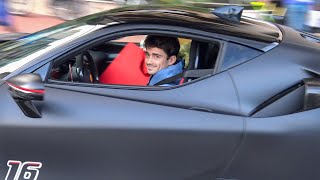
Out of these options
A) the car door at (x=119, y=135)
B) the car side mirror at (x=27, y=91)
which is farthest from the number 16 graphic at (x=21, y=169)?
the car side mirror at (x=27, y=91)

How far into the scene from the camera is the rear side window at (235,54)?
2.84 meters

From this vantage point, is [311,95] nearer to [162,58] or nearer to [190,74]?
[190,74]

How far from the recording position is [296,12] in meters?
7.73

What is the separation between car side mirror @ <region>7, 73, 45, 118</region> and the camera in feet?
8.56

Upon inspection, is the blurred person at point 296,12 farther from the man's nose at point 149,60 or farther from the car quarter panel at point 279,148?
the car quarter panel at point 279,148

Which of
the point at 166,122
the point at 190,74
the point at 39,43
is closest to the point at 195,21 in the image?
the point at 190,74

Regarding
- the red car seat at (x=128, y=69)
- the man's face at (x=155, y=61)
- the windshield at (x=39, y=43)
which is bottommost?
the red car seat at (x=128, y=69)

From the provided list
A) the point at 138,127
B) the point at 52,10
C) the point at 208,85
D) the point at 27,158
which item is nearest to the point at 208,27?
the point at 208,85

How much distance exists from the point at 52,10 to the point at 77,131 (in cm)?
757

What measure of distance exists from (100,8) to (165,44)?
260 inches

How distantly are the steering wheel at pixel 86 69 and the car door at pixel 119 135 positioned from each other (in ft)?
1.66

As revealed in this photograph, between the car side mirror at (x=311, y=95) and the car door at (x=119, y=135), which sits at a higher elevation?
the car side mirror at (x=311, y=95)

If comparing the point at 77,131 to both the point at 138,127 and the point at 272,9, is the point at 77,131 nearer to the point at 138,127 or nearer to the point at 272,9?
the point at 138,127

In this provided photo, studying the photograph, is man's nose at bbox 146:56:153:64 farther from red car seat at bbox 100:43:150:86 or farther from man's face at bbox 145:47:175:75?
red car seat at bbox 100:43:150:86
